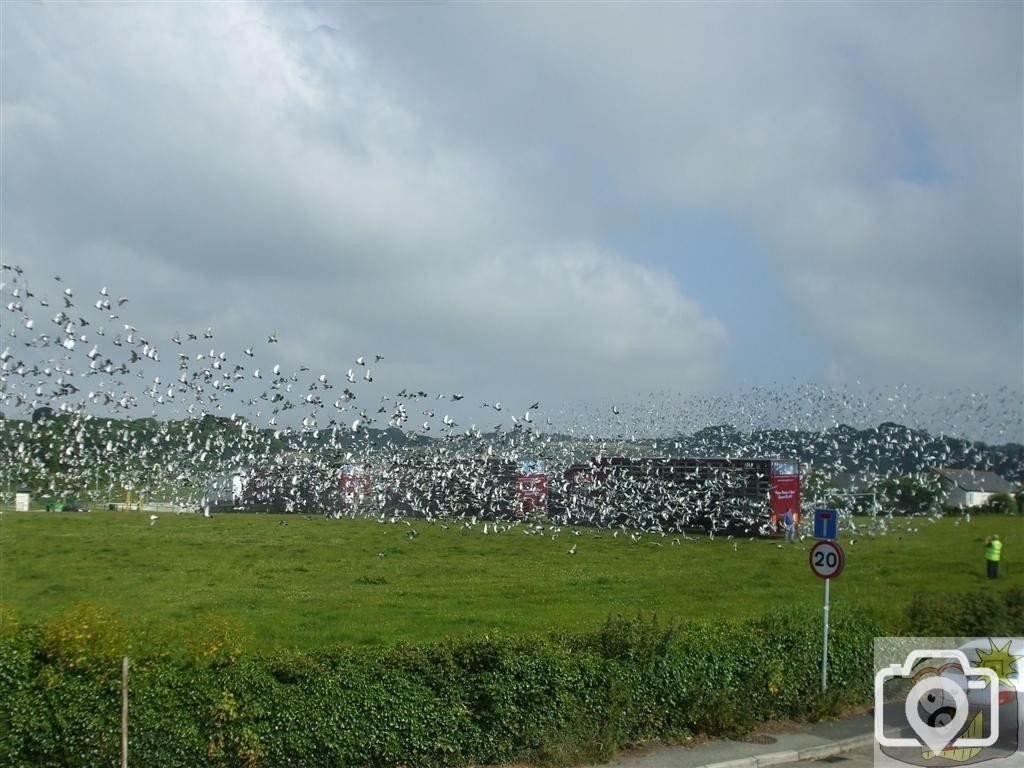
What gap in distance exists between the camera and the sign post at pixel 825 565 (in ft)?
46.6

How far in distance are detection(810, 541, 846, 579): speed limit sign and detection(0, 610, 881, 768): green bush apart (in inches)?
64.1

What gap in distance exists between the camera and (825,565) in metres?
14.6

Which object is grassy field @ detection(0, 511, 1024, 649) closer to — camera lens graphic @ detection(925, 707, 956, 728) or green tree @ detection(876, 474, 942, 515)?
green tree @ detection(876, 474, 942, 515)

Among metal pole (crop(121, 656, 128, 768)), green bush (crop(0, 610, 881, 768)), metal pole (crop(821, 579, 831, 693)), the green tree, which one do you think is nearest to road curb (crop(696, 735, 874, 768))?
green bush (crop(0, 610, 881, 768))

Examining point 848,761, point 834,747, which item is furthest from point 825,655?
point 848,761

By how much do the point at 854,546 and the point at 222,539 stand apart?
2709 centimetres

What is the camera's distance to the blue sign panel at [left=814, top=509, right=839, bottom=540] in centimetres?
1534

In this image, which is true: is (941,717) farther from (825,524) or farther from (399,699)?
(399,699)

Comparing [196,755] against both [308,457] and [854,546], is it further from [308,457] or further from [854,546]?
[854,546]

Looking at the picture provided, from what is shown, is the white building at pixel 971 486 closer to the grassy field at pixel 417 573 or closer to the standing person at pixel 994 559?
the grassy field at pixel 417 573

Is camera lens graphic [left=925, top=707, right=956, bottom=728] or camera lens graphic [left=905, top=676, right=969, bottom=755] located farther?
camera lens graphic [left=925, top=707, right=956, bottom=728]

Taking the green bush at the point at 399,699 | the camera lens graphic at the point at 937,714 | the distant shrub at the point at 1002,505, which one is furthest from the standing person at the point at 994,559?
the green bush at the point at 399,699

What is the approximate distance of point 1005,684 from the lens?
40.1ft

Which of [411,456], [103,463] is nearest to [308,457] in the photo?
[411,456]
